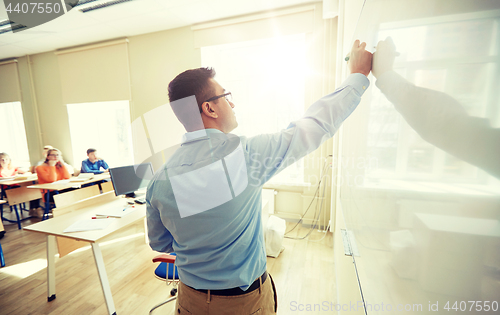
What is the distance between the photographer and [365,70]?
699mm

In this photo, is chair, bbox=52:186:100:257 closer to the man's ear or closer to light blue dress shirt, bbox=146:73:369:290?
light blue dress shirt, bbox=146:73:369:290

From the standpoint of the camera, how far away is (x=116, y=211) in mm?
2064

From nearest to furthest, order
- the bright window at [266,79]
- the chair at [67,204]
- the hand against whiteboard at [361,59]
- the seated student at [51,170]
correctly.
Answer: the hand against whiteboard at [361,59] → the chair at [67,204] → the bright window at [266,79] → the seated student at [51,170]

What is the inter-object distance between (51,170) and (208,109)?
4.37m

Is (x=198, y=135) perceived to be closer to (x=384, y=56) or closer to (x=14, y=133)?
(x=384, y=56)

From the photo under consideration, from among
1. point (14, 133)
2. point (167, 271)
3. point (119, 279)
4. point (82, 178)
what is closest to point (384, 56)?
point (167, 271)

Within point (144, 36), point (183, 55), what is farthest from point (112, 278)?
point (144, 36)

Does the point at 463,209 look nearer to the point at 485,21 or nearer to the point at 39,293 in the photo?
the point at 485,21

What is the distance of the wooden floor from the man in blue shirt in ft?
4.14

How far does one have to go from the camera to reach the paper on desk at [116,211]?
197 centimetres

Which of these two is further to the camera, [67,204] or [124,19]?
[124,19]

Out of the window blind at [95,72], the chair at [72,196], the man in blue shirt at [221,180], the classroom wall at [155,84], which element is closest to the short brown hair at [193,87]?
the man in blue shirt at [221,180]

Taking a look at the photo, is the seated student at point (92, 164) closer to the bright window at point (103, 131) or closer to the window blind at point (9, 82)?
the bright window at point (103, 131)

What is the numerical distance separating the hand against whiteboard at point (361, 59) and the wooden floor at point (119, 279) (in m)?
1.90
